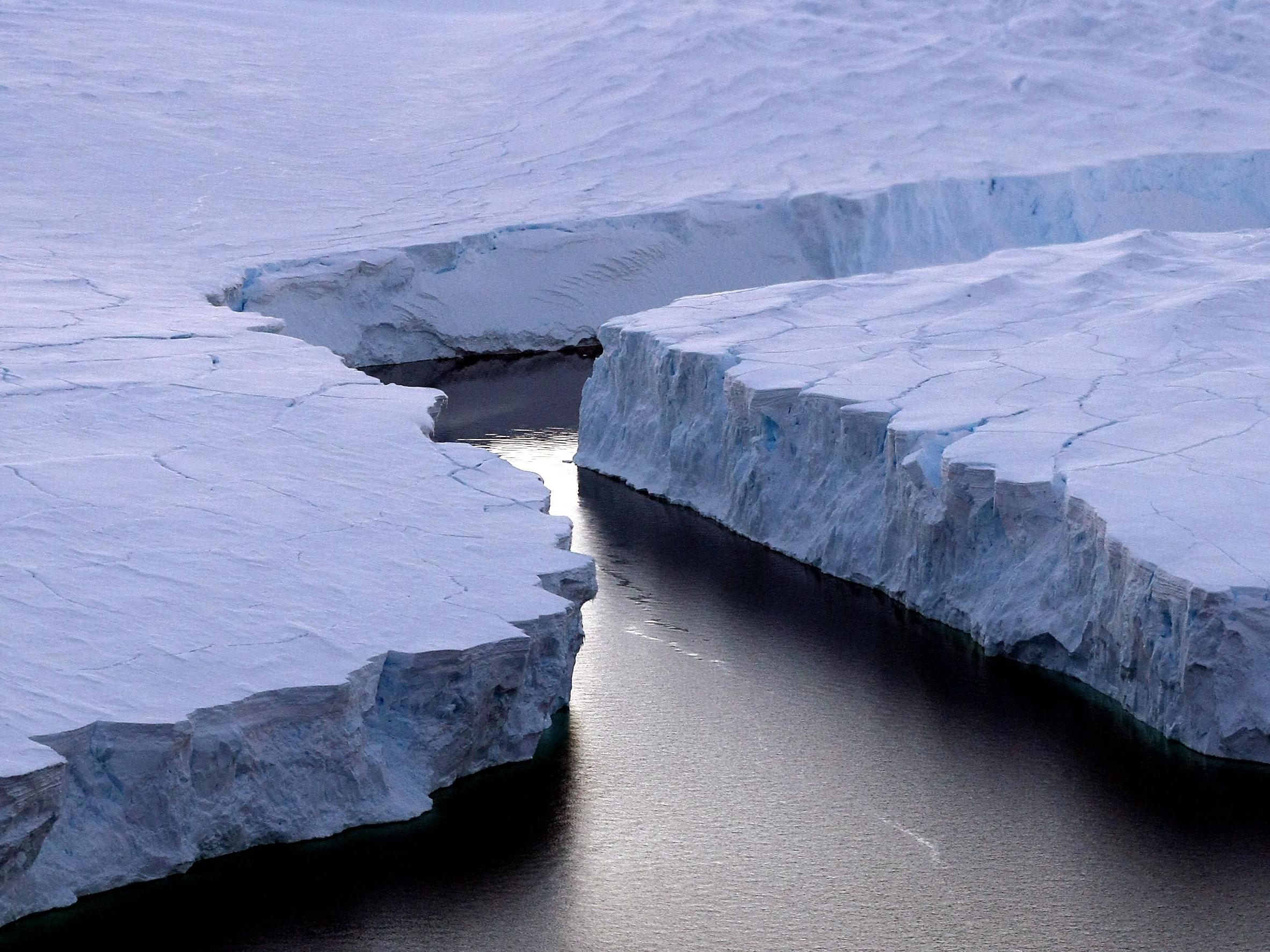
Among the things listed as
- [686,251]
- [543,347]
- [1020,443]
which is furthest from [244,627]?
[686,251]

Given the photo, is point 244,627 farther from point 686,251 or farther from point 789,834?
point 686,251

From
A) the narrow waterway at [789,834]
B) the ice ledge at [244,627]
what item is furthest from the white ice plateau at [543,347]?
the narrow waterway at [789,834]

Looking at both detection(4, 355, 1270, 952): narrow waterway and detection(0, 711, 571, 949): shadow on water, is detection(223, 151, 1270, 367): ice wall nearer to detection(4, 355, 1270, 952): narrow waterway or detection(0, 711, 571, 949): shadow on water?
detection(4, 355, 1270, 952): narrow waterway

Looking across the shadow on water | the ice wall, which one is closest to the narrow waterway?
the shadow on water

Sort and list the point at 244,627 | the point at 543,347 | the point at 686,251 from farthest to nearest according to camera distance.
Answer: the point at 686,251 → the point at 543,347 → the point at 244,627

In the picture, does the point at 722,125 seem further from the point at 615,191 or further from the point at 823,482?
the point at 823,482

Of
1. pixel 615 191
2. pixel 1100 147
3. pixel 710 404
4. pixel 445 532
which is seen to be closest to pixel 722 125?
pixel 615 191
